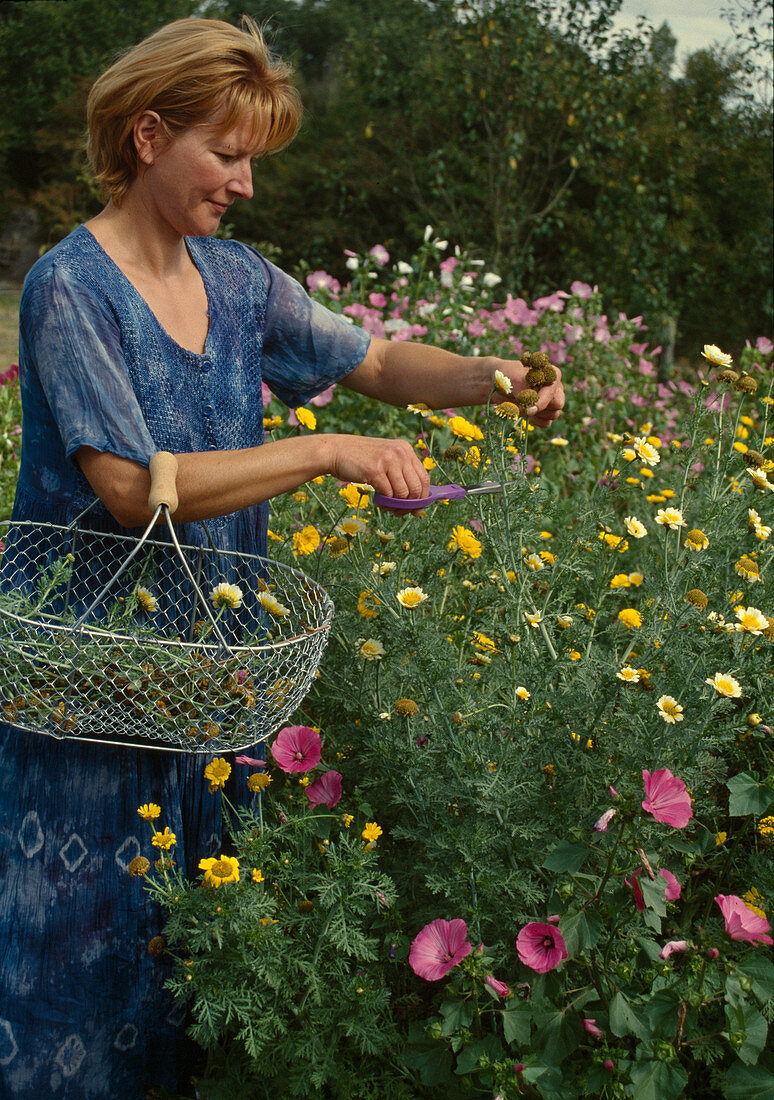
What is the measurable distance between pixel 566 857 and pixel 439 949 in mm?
231

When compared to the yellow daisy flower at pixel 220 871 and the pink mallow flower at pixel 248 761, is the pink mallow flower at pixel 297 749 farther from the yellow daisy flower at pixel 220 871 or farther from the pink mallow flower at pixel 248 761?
the yellow daisy flower at pixel 220 871

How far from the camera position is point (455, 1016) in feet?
4.61

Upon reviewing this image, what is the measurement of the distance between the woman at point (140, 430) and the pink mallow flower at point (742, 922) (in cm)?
72

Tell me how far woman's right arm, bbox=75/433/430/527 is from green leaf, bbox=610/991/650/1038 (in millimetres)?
747

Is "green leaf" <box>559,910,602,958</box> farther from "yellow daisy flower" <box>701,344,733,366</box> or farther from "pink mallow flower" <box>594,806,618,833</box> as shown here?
"yellow daisy flower" <box>701,344,733,366</box>

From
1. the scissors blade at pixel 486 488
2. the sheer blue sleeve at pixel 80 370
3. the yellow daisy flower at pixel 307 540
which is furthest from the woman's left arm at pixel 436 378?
the sheer blue sleeve at pixel 80 370

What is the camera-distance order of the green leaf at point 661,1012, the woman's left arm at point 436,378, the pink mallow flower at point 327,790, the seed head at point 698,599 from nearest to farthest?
the green leaf at point 661,1012 < the seed head at point 698,599 < the pink mallow flower at point 327,790 < the woman's left arm at point 436,378

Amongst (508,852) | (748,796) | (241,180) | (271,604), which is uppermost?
(241,180)

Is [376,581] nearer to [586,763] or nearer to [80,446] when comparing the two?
[586,763]

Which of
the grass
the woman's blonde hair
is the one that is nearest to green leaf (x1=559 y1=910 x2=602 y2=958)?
the woman's blonde hair

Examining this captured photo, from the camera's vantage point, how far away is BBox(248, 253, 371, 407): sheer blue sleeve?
1.87 meters

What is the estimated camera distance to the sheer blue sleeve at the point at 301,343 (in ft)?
6.15

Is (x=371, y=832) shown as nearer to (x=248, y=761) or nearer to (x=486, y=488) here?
(x=248, y=761)

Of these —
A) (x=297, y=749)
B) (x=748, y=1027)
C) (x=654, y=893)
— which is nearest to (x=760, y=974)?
(x=748, y=1027)
